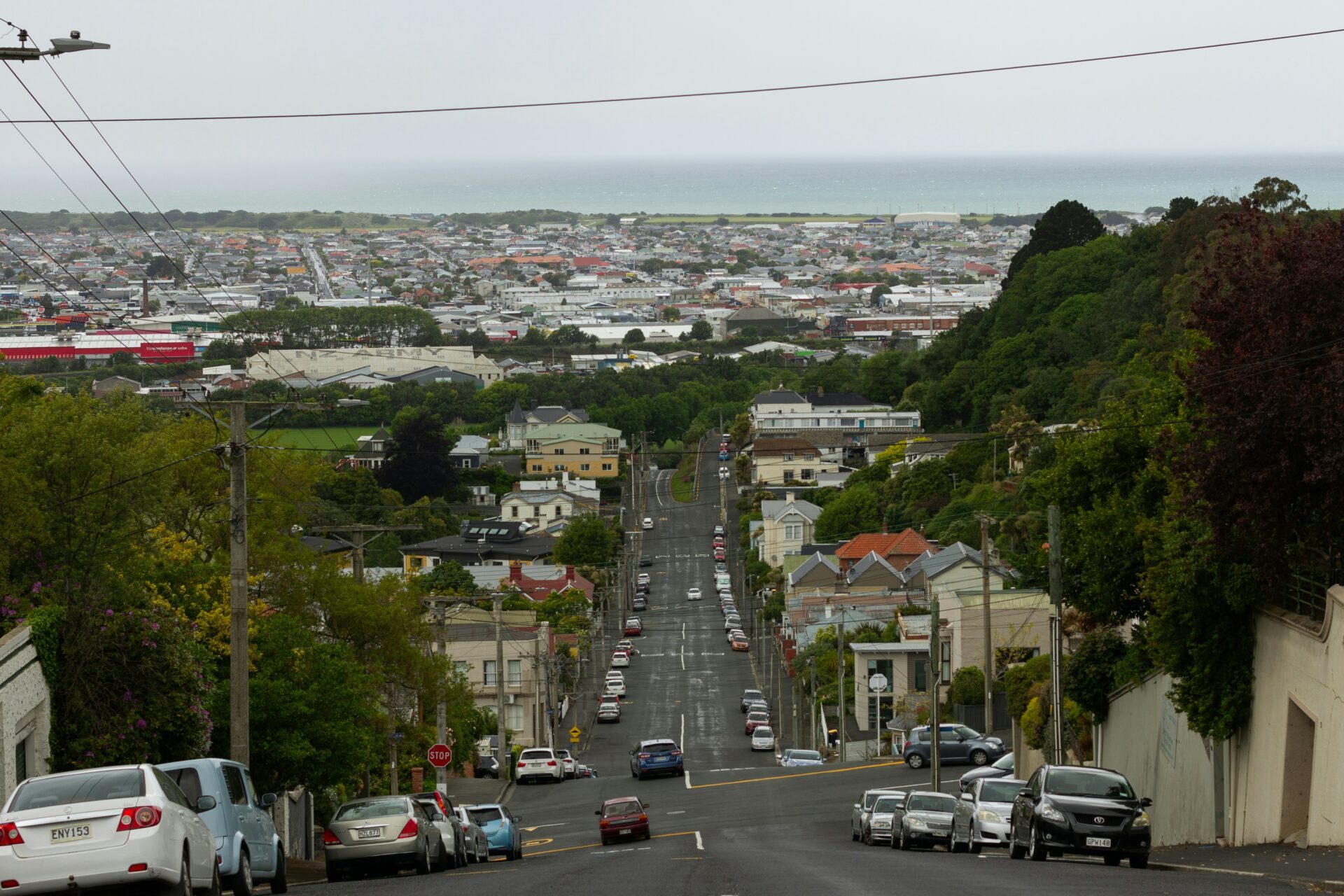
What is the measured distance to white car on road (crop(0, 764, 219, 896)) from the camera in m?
13.6

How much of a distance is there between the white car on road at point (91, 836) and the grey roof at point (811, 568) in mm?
76009

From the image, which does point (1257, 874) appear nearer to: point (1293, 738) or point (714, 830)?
point (1293, 738)

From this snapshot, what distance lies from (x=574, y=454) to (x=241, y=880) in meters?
135

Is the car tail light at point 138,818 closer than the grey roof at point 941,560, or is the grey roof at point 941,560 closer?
the car tail light at point 138,818

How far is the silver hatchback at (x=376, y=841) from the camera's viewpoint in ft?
70.7

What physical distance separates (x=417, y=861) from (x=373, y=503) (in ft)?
290

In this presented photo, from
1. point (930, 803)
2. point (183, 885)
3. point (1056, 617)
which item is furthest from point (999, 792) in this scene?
point (183, 885)

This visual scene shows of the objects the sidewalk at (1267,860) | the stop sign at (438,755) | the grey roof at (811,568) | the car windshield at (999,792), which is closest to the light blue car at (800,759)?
the stop sign at (438,755)

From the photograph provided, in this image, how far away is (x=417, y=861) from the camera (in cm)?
2197

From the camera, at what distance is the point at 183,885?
14.4 m

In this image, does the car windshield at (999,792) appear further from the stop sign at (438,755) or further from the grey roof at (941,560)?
the grey roof at (941,560)

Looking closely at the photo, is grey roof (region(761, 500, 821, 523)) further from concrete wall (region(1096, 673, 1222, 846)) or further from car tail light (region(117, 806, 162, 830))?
car tail light (region(117, 806, 162, 830))

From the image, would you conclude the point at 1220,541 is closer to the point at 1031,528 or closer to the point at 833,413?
the point at 1031,528

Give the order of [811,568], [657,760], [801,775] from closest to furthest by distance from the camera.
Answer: [801,775] < [657,760] < [811,568]
